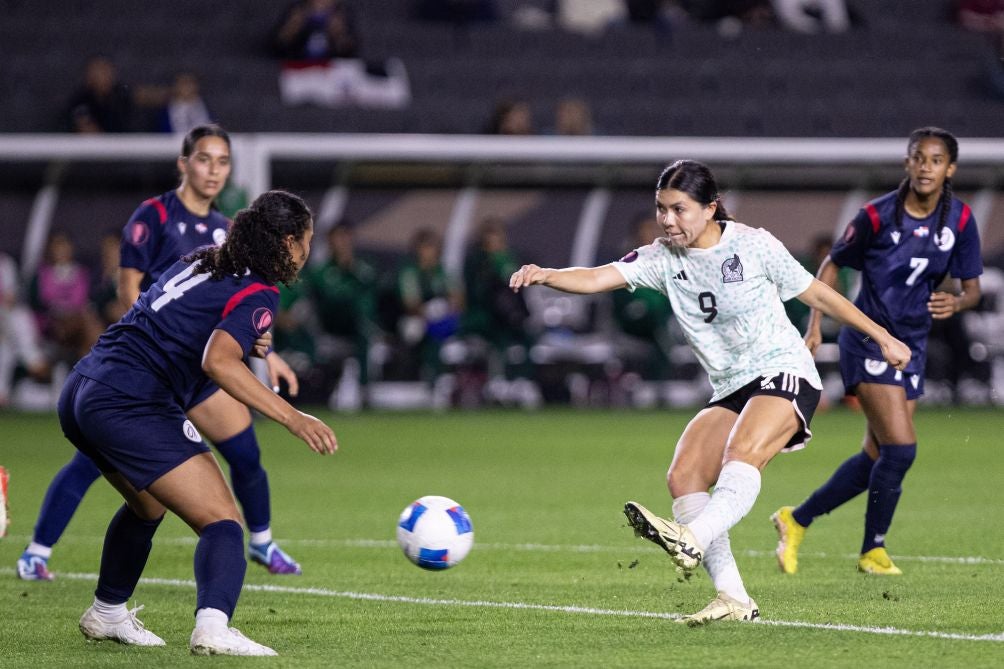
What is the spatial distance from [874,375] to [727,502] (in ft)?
7.07

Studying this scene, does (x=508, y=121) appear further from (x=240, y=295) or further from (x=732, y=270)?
(x=240, y=295)

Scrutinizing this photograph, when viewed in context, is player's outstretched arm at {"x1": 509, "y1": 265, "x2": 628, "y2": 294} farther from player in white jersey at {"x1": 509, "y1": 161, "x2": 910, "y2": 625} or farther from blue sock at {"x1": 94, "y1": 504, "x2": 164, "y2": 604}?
blue sock at {"x1": 94, "y1": 504, "x2": 164, "y2": 604}

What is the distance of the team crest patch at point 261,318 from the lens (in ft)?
18.7

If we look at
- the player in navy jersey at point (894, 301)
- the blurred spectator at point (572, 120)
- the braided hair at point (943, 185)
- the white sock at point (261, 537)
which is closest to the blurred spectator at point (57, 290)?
the blurred spectator at point (572, 120)

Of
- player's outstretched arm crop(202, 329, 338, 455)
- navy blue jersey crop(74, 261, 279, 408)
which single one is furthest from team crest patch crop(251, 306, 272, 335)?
player's outstretched arm crop(202, 329, 338, 455)

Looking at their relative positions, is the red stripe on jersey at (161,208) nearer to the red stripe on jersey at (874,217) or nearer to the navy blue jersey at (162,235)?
the navy blue jersey at (162,235)

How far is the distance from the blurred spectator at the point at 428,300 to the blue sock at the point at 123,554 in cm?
1369

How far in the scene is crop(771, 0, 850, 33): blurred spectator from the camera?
83.7ft

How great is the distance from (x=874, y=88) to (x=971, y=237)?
16666 millimetres

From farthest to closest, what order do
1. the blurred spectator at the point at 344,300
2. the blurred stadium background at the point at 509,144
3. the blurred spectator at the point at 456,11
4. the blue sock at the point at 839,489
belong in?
the blurred spectator at the point at 456,11 → the blurred stadium background at the point at 509,144 → the blurred spectator at the point at 344,300 → the blue sock at the point at 839,489

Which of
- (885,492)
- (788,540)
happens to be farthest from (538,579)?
(885,492)

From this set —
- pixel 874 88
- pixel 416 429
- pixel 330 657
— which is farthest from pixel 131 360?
pixel 874 88

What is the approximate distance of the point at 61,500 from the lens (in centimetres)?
798

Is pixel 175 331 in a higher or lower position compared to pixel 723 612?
higher
